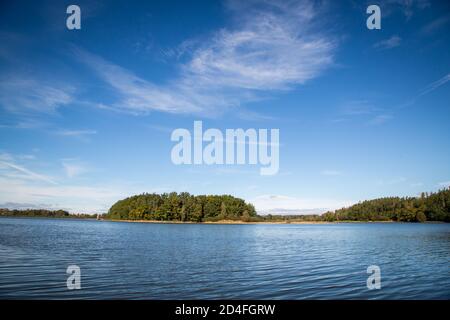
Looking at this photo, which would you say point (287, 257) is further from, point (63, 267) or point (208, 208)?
point (208, 208)

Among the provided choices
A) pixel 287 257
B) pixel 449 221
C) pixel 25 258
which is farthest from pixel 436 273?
pixel 449 221

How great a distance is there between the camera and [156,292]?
1822 cm

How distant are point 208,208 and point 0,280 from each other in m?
170

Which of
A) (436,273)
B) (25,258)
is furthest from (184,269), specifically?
(436,273)

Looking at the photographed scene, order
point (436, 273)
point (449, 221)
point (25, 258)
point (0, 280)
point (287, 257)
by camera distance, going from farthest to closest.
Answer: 1. point (449, 221)
2. point (287, 257)
3. point (25, 258)
4. point (436, 273)
5. point (0, 280)

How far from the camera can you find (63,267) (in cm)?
2566

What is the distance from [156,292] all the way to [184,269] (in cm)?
749
